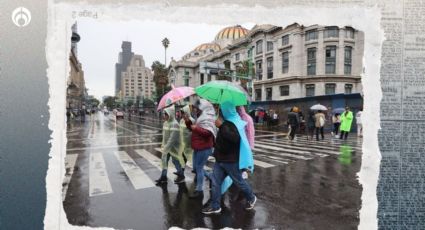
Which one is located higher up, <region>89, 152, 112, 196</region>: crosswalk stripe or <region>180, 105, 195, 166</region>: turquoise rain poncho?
<region>180, 105, 195, 166</region>: turquoise rain poncho

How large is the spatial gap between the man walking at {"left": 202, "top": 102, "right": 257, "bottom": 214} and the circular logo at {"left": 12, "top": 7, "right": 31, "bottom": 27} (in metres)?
2.23

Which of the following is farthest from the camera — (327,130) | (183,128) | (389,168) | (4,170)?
(327,130)

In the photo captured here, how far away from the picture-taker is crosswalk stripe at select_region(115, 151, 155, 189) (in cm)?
506

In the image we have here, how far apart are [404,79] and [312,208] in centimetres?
209

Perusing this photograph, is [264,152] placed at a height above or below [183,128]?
below

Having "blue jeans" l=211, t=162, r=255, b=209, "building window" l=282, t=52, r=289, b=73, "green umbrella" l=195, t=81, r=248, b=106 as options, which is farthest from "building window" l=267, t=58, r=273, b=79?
"blue jeans" l=211, t=162, r=255, b=209

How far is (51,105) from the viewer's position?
2633 mm

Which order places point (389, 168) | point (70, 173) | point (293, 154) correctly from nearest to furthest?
point (389, 168) → point (70, 173) → point (293, 154)

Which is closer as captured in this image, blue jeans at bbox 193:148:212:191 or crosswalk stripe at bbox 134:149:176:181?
blue jeans at bbox 193:148:212:191

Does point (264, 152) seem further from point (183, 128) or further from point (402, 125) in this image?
point (402, 125)

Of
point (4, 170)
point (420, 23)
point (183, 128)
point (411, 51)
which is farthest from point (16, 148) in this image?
point (420, 23)

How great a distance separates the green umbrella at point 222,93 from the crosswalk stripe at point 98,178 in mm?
2541

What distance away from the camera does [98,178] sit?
5566 mm

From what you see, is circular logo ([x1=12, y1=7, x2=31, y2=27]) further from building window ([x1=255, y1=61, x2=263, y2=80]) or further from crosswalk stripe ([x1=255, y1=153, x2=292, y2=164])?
building window ([x1=255, y1=61, x2=263, y2=80])
